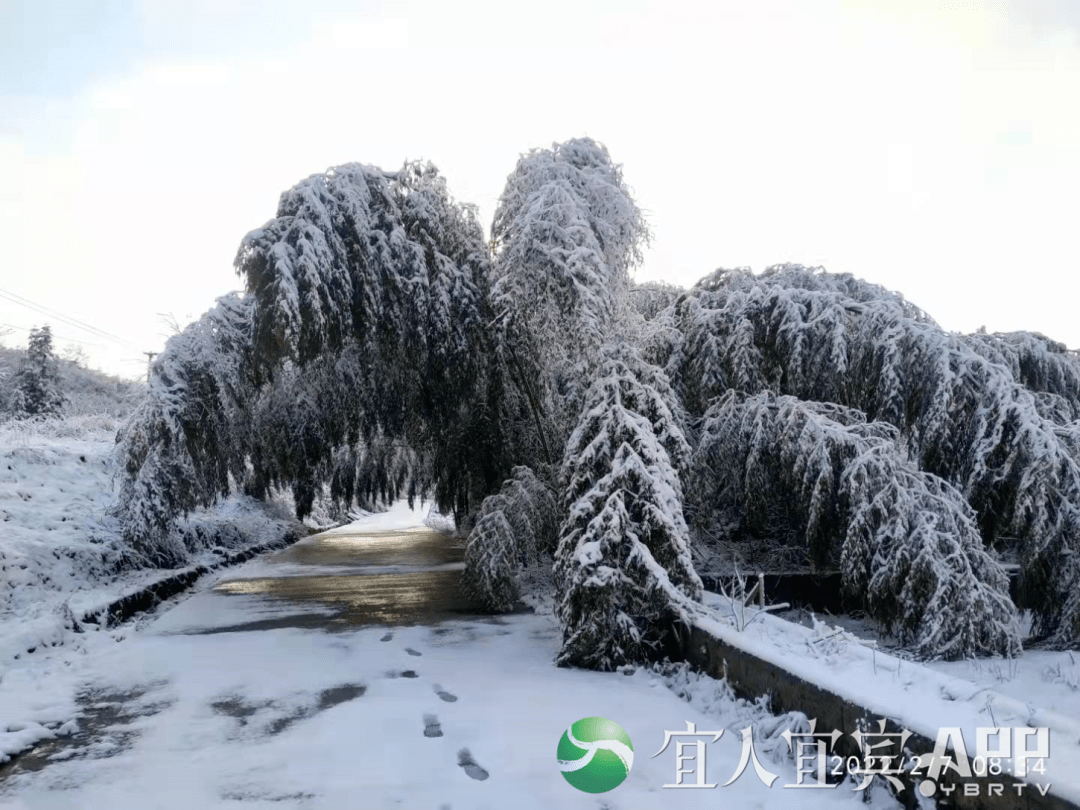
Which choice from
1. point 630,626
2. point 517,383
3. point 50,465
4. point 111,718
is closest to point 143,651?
point 111,718

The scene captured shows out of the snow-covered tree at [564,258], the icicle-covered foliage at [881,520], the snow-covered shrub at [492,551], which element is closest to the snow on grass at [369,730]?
the snow-covered shrub at [492,551]

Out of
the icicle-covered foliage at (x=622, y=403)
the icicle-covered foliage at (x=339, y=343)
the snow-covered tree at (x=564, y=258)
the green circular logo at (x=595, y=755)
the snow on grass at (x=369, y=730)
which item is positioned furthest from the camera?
the icicle-covered foliage at (x=339, y=343)

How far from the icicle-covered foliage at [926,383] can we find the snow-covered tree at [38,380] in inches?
1669

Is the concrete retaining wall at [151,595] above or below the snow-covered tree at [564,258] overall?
below

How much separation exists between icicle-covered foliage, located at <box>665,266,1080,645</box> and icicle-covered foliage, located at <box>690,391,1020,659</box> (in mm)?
230

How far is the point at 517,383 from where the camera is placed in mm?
9969

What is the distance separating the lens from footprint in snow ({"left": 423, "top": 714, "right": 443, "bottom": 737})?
457 centimetres

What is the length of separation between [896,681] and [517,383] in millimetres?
6472

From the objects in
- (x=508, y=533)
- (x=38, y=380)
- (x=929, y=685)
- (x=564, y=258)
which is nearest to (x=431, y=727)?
(x=929, y=685)

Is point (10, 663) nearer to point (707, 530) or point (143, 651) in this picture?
point (143, 651)

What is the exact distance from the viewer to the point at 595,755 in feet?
13.9

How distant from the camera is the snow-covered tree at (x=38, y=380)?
42406 mm

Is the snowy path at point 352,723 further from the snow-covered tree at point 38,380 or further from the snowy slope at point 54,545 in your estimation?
the snow-covered tree at point 38,380

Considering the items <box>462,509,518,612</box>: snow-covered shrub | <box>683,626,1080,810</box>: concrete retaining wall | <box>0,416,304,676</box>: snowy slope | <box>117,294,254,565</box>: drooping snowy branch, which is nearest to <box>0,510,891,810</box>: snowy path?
<box>683,626,1080,810</box>: concrete retaining wall
